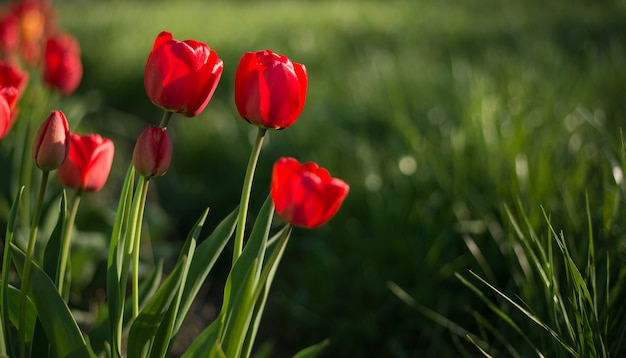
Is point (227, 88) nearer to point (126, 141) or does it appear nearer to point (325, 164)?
point (126, 141)

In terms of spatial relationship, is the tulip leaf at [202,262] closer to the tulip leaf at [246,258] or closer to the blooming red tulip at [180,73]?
the tulip leaf at [246,258]

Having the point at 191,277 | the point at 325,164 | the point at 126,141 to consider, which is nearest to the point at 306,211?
the point at 191,277

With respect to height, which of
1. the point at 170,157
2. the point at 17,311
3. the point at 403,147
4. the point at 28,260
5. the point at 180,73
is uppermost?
the point at 180,73

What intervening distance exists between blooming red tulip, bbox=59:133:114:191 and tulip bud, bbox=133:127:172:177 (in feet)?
0.31

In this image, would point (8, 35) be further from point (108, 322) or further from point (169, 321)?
point (169, 321)

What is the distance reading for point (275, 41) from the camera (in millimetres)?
3395

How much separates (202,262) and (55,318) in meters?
0.19

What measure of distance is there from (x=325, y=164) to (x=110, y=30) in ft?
7.56

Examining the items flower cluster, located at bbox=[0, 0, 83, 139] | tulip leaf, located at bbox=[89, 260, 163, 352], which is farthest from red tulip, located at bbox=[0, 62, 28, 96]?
tulip leaf, located at bbox=[89, 260, 163, 352]

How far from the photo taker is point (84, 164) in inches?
33.8

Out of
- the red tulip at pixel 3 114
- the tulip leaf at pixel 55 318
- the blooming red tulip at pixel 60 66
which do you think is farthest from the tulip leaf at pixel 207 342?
the blooming red tulip at pixel 60 66

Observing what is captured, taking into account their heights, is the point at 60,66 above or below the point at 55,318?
above

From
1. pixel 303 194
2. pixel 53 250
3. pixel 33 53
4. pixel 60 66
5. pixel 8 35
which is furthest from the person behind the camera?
pixel 33 53

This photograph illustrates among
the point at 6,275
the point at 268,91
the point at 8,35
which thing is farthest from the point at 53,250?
the point at 8,35
